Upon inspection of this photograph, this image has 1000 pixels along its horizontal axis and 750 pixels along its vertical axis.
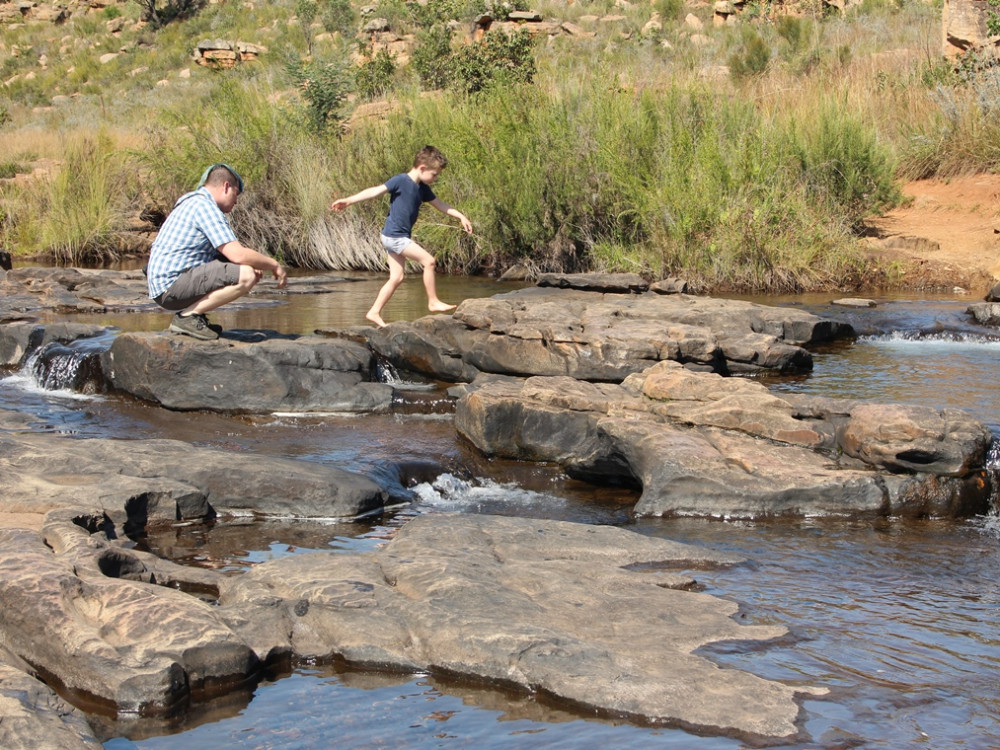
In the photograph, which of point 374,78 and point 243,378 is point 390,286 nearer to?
point 243,378

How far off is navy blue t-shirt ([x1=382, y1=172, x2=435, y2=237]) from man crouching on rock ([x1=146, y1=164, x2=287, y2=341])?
2058mm

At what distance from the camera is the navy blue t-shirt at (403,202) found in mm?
10344

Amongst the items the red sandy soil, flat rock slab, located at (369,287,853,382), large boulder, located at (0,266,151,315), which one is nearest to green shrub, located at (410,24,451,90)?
large boulder, located at (0,266,151,315)

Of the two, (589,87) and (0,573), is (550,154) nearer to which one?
(589,87)

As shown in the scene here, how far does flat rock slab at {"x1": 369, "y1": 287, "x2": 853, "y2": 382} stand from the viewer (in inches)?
356

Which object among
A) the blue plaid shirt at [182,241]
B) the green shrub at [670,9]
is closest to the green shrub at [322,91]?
the blue plaid shirt at [182,241]

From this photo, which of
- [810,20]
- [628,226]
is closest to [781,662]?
[628,226]

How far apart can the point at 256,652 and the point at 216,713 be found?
12.5 inches

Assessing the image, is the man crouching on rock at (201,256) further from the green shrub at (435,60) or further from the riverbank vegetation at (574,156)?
the green shrub at (435,60)

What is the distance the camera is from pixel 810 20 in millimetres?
30031

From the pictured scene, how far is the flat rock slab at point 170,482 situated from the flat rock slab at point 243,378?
69.0 inches

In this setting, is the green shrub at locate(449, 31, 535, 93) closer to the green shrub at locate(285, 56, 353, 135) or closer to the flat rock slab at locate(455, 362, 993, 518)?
the green shrub at locate(285, 56, 353, 135)

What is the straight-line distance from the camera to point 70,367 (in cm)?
935

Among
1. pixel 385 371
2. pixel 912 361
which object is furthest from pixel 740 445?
pixel 912 361
